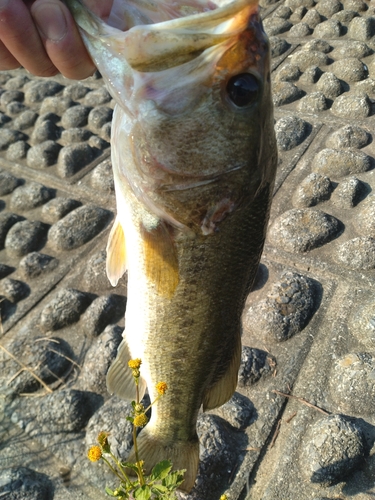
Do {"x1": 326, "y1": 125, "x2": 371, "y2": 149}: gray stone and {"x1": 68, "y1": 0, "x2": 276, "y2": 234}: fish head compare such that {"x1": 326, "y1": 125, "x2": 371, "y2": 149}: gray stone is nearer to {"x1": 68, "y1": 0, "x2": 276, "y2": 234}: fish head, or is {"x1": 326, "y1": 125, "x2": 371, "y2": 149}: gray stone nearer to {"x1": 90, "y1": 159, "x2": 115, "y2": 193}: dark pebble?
{"x1": 90, "y1": 159, "x2": 115, "y2": 193}: dark pebble

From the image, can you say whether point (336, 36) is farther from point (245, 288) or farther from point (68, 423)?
point (68, 423)

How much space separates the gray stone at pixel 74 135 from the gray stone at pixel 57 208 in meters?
1.06

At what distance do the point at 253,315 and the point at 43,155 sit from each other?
3094 millimetres

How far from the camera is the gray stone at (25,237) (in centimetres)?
400

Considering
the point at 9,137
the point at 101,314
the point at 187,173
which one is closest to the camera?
the point at 187,173

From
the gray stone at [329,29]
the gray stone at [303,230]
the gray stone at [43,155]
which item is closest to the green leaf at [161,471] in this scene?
the gray stone at [303,230]

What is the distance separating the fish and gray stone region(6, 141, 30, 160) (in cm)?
364

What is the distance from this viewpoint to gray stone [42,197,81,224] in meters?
4.26

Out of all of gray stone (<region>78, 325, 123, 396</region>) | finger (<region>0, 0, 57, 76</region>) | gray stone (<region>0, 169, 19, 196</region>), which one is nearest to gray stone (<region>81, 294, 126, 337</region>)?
gray stone (<region>78, 325, 123, 396</region>)

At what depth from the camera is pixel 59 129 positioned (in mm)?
5355

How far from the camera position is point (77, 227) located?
159 inches

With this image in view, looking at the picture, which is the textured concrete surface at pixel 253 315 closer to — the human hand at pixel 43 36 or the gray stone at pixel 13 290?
the gray stone at pixel 13 290

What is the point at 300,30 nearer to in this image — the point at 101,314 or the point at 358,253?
the point at 358,253

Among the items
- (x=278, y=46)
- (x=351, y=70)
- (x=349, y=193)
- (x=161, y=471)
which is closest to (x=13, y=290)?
(x=161, y=471)
